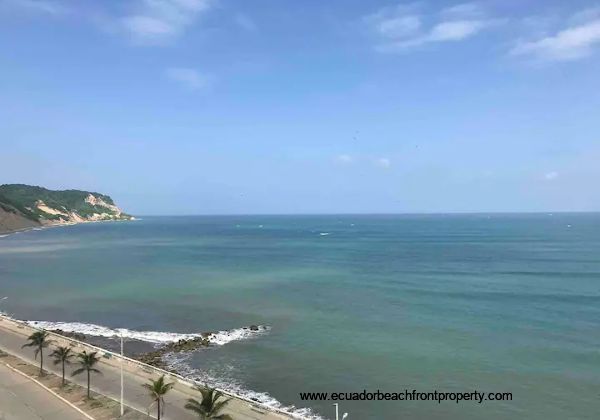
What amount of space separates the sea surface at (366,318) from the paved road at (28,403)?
13.4m

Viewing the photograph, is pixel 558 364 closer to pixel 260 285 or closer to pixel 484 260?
pixel 260 285

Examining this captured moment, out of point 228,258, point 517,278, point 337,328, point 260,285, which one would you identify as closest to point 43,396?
point 337,328

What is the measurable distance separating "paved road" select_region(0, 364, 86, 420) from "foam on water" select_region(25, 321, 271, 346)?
18.6 m

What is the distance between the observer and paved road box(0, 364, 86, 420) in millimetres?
33375

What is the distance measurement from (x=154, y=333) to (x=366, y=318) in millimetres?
28944

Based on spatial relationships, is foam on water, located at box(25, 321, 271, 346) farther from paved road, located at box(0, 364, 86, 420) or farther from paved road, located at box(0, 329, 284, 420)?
paved road, located at box(0, 364, 86, 420)

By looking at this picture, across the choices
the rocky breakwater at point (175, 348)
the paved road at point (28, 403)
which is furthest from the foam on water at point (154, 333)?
the paved road at point (28, 403)

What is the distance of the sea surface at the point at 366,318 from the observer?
139ft

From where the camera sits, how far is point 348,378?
44438 millimetres

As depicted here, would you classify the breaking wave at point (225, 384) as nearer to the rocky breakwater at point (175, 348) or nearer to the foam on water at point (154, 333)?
the rocky breakwater at point (175, 348)

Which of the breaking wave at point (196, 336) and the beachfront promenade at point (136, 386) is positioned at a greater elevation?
the beachfront promenade at point (136, 386)

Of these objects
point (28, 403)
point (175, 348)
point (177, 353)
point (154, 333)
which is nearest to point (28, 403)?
point (28, 403)

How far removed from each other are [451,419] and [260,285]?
61.4 metres

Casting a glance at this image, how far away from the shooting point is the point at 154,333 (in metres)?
60.8
